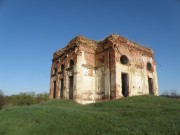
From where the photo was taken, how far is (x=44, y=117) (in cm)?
1131

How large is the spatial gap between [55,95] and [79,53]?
6521 mm

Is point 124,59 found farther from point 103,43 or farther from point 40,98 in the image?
point 40,98

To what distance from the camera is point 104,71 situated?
20.3 m

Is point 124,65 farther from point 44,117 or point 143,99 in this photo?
point 44,117

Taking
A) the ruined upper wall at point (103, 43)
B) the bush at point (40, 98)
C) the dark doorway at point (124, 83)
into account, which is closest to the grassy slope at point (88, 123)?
the dark doorway at point (124, 83)

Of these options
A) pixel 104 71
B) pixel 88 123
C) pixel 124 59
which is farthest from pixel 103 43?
pixel 88 123

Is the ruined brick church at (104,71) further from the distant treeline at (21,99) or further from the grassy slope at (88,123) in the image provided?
the distant treeline at (21,99)

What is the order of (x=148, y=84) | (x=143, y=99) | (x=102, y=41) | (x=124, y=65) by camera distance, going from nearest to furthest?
(x=143, y=99) → (x=124, y=65) → (x=102, y=41) → (x=148, y=84)

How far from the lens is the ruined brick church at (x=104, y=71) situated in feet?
64.4

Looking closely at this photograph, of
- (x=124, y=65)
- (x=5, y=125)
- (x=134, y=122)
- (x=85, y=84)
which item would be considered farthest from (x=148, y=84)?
(x=5, y=125)

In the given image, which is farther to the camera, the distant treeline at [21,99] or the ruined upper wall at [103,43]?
the distant treeline at [21,99]

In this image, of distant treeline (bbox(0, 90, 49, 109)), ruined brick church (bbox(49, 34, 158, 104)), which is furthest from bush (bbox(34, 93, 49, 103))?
ruined brick church (bbox(49, 34, 158, 104))

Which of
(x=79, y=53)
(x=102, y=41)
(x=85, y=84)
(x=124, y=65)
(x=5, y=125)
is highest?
(x=102, y=41)

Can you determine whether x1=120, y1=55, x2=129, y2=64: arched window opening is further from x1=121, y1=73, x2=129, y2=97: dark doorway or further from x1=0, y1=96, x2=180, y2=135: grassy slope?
x1=0, y1=96, x2=180, y2=135: grassy slope
